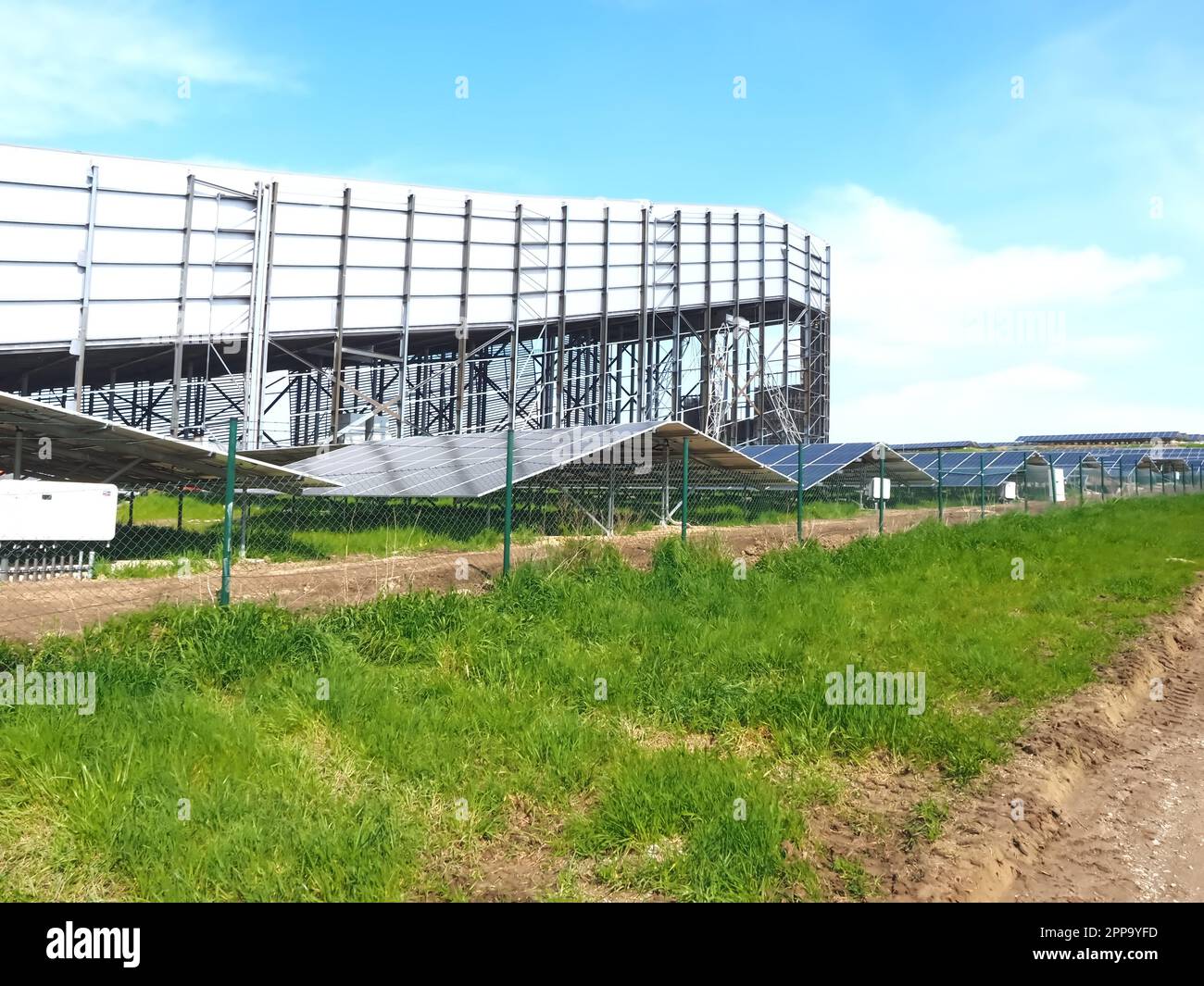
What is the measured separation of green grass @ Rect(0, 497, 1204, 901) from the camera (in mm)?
3787

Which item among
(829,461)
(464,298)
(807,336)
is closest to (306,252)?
(464,298)

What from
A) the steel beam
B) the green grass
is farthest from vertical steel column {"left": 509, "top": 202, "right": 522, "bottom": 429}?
the green grass

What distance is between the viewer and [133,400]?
28.7 meters

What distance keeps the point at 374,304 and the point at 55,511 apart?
20099 mm

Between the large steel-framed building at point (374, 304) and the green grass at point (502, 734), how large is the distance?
18421mm

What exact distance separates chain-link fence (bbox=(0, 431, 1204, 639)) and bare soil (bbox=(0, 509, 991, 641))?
→ 0.04m

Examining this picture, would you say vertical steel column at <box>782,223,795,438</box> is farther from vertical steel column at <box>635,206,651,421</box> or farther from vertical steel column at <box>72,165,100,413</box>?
vertical steel column at <box>72,165,100,413</box>

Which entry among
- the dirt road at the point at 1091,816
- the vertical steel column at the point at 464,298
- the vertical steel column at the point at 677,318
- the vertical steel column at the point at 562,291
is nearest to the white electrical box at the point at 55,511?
the dirt road at the point at 1091,816

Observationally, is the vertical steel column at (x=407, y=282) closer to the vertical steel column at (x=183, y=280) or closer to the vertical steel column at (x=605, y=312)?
the vertical steel column at (x=183, y=280)

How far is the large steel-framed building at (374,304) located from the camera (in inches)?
871

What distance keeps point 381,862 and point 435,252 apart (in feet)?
90.4

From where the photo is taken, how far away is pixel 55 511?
8.77m
